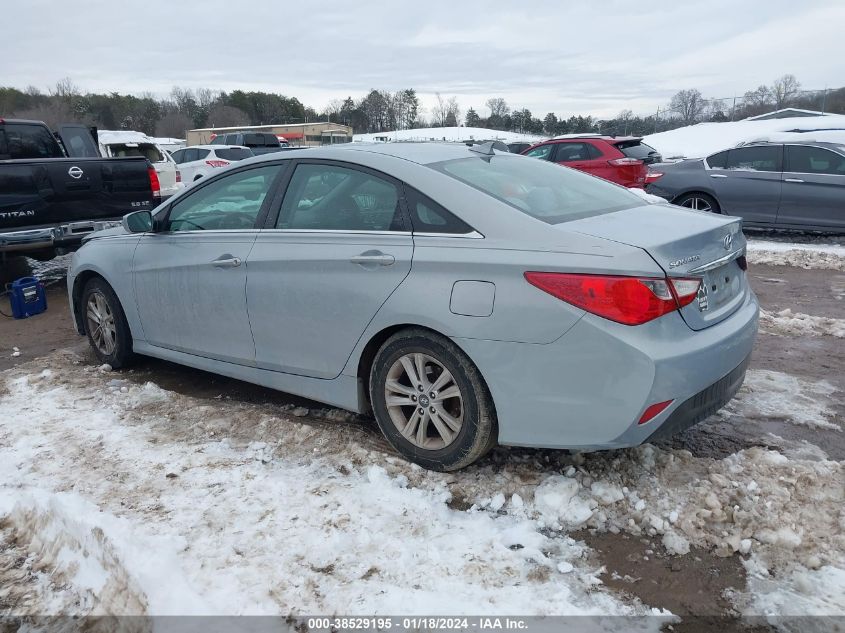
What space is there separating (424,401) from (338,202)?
4.02ft

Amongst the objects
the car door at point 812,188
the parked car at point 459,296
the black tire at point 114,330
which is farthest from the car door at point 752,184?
the black tire at point 114,330

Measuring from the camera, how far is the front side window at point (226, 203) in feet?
13.3

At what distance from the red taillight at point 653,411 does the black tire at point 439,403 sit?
0.68 meters

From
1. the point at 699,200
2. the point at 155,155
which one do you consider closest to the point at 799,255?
the point at 699,200

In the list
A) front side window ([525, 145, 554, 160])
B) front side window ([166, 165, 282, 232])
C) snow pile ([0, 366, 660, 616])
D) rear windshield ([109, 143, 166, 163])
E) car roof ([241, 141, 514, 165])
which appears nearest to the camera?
snow pile ([0, 366, 660, 616])

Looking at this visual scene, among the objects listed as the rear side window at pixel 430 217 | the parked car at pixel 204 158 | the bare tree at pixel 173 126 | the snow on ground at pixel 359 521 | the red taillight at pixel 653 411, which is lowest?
the snow on ground at pixel 359 521

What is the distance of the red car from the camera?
1316 cm

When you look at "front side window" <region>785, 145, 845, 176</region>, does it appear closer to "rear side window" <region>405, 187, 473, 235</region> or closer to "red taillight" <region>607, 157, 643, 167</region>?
"red taillight" <region>607, 157, 643, 167</region>

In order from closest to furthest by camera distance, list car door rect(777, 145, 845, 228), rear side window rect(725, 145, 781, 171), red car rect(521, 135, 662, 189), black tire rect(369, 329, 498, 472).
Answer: black tire rect(369, 329, 498, 472) < car door rect(777, 145, 845, 228) < rear side window rect(725, 145, 781, 171) < red car rect(521, 135, 662, 189)

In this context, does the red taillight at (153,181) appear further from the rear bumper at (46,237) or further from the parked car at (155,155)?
the parked car at (155,155)

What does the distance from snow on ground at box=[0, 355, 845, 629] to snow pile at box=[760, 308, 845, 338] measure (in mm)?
1869

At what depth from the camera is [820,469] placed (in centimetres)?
319

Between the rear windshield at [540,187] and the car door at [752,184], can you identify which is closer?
the rear windshield at [540,187]

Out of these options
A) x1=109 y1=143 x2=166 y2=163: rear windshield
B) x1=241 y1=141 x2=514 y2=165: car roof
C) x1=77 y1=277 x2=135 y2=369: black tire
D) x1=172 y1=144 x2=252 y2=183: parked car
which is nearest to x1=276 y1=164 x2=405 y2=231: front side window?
x1=241 y1=141 x2=514 y2=165: car roof
